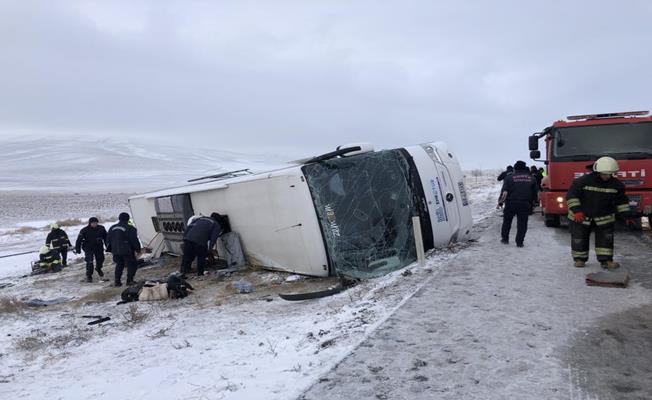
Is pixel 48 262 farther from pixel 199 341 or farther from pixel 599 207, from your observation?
pixel 599 207

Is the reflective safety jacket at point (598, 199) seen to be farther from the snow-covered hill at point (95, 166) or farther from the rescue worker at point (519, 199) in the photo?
the snow-covered hill at point (95, 166)

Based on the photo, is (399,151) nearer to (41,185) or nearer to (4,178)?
(41,185)

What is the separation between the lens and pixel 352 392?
3.49 metres

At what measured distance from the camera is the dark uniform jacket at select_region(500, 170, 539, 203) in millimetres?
9008

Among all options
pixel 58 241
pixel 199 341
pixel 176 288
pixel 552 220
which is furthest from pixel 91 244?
pixel 552 220

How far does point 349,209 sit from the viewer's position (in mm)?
7938

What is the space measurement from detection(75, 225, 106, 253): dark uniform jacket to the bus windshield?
1031 cm

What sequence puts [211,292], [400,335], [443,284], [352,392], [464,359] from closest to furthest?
1. [352,392]
2. [464,359]
3. [400,335]
4. [443,284]
5. [211,292]

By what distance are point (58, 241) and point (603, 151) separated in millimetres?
13598

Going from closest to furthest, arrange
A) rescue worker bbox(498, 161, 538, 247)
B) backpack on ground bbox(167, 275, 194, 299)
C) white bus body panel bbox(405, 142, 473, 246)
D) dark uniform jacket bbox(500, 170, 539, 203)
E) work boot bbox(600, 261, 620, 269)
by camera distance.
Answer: work boot bbox(600, 261, 620, 269), backpack on ground bbox(167, 275, 194, 299), white bus body panel bbox(405, 142, 473, 246), rescue worker bbox(498, 161, 538, 247), dark uniform jacket bbox(500, 170, 539, 203)

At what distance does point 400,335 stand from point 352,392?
3.75ft

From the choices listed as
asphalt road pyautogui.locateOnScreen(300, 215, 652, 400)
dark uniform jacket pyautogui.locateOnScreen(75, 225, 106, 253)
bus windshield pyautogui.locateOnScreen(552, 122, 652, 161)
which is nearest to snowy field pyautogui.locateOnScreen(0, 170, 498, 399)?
asphalt road pyautogui.locateOnScreen(300, 215, 652, 400)

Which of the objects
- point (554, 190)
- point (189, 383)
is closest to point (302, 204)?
point (189, 383)

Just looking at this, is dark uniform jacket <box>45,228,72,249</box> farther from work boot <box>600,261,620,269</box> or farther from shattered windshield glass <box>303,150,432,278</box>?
work boot <box>600,261,620,269</box>
